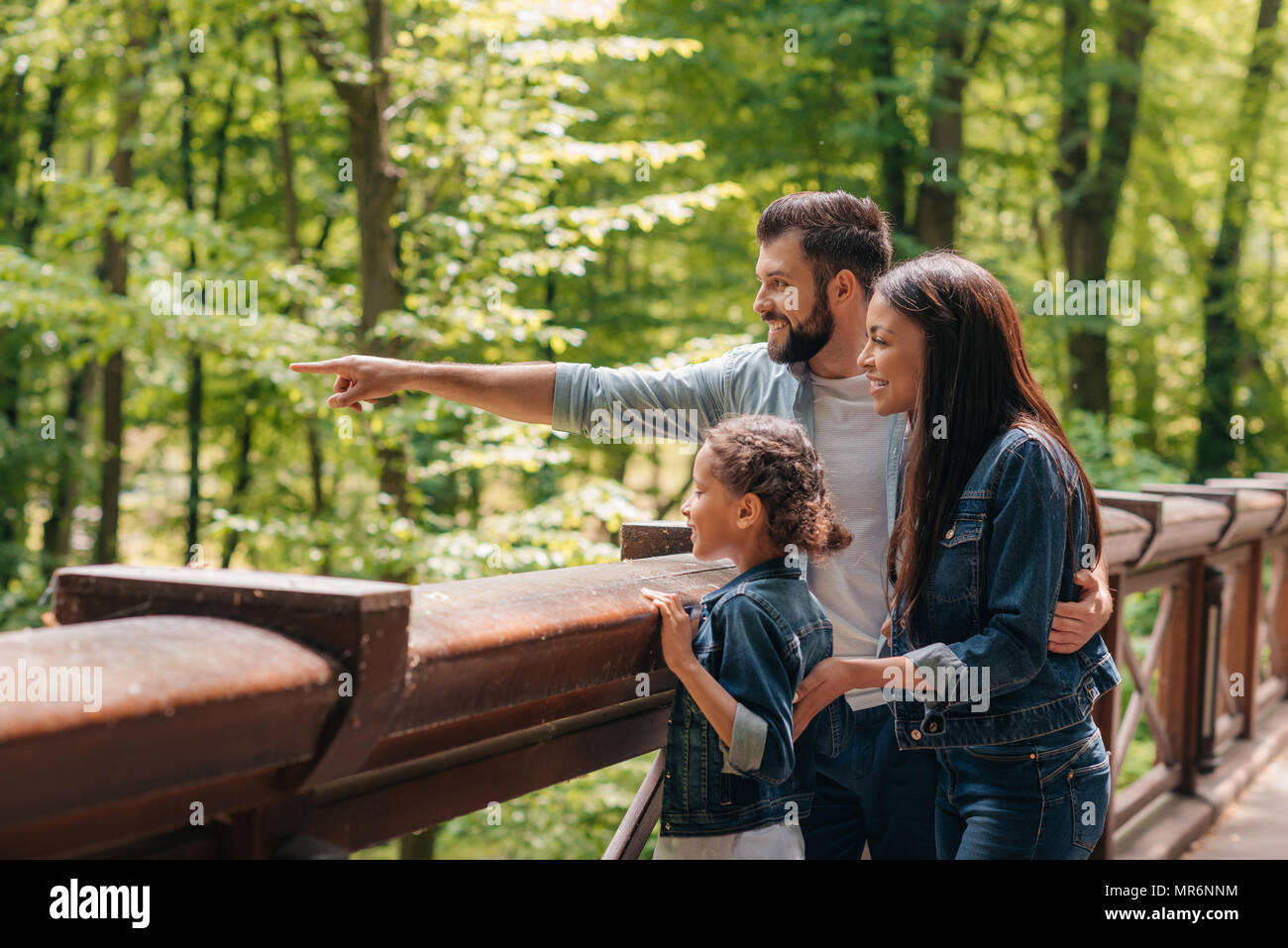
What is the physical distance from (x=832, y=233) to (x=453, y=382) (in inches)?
31.7

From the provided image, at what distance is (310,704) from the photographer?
41.2 inches

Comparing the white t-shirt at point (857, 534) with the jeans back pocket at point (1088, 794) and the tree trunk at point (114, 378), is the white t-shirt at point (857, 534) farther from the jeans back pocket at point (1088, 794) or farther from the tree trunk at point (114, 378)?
the tree trunk at point (114, 378)

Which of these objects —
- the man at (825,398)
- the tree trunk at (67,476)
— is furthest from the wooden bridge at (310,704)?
the tree trunk at (67,476)

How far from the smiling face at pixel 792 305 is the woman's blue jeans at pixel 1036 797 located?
2.75 ft

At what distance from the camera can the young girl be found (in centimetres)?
157

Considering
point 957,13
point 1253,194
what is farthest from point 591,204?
point 1253,194

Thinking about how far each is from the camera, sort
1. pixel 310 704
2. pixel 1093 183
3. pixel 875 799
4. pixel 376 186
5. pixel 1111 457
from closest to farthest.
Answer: pixel 310 704, pixel 875 799, pixel 376 186, pixel 1111 457, pixel 1093 183

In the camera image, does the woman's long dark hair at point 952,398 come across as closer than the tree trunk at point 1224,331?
Yes

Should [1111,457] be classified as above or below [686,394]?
below

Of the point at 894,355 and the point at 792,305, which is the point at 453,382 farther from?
the point at 894,355

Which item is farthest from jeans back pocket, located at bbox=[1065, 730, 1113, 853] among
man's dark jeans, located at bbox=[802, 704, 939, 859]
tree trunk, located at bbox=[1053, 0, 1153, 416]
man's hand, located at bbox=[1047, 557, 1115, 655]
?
tree trunk, located at bbox=[1053, 0, 1153, 416]

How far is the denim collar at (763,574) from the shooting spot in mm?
1719

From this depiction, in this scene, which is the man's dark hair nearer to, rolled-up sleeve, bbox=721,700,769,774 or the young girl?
the young girl

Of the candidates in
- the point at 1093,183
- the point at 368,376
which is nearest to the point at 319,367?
the point at 368,376
